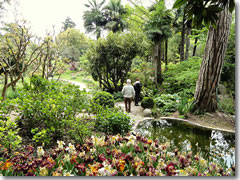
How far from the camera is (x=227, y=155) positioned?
5.84 feet

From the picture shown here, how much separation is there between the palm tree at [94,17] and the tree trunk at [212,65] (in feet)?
7.55

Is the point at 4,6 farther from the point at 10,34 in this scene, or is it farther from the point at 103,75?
the point at 103,75

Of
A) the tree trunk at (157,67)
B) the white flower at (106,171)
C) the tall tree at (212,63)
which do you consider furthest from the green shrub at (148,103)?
the white flower at (106,171)

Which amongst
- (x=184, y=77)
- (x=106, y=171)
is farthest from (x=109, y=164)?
(x=184, y=77)

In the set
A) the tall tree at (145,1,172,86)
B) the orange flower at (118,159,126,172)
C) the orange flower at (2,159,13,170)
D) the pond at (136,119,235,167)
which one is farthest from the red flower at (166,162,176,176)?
the tall tree at (145,1,172,86)

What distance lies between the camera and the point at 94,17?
2482mm

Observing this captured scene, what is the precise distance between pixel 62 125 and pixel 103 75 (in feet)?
13.5

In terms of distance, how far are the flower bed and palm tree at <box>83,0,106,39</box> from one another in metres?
1.89

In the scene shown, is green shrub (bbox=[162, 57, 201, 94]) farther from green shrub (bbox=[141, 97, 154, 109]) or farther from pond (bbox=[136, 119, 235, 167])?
pond (bbox=[136, 119, 235, 167])

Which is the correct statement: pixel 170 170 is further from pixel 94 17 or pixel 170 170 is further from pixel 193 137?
pixel 94 17

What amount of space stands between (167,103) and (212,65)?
1.44 meters

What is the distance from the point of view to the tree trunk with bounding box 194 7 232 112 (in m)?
2.94

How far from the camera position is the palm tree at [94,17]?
2392 millimetres

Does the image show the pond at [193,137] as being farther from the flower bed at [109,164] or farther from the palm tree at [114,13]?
the palm tree at [114,13]
